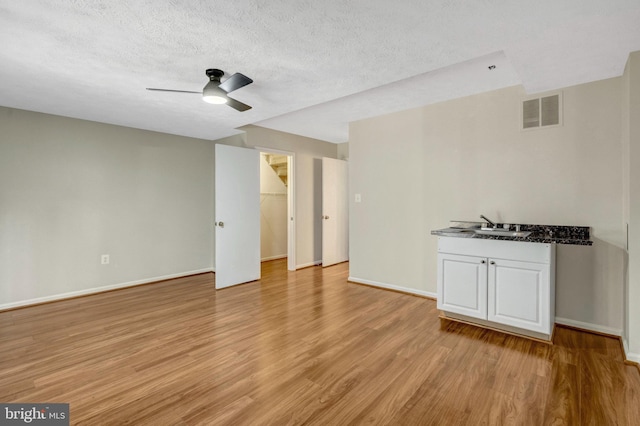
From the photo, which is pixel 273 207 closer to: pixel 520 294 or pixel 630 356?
pixel 520 294

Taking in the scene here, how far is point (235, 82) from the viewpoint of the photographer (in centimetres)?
242

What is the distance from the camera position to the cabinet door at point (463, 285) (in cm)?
273

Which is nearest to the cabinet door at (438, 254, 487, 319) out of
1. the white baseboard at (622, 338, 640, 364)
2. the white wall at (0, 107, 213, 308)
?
the white baseboard at (622, 338, 640, 364)

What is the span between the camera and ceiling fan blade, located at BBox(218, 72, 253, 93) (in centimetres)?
232

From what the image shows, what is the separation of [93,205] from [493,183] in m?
5.00

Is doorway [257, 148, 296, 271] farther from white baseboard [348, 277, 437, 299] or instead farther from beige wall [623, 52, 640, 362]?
beige wall [623, 52, 640, 362]

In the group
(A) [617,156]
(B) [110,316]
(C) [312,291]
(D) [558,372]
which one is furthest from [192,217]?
(A) [617,156]

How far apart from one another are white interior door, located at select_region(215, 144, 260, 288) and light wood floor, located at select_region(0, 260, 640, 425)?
39.6 inches

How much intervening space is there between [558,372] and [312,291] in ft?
8.63

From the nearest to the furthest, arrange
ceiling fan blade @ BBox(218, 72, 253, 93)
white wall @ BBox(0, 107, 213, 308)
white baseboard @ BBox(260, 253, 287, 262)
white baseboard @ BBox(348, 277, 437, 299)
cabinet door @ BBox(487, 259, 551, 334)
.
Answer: ceiling fan blade @ BBox(218, 72, 253, 93), cabinet door @ BBox(487, 259, 551, 334), white wall @ BBox(0, 107, 213, 308), white baseboard @ BBox(348, 277, 437, 299), white baseboard @ BBox(260, 253, 287, 262)

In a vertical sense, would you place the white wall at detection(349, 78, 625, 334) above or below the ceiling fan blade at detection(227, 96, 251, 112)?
below

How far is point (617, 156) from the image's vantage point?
260 centimetres

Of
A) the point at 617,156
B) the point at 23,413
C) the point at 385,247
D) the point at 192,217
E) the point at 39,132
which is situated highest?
the point at 39,132

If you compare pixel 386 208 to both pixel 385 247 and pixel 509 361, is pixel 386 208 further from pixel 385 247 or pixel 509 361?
pixel 509 361
